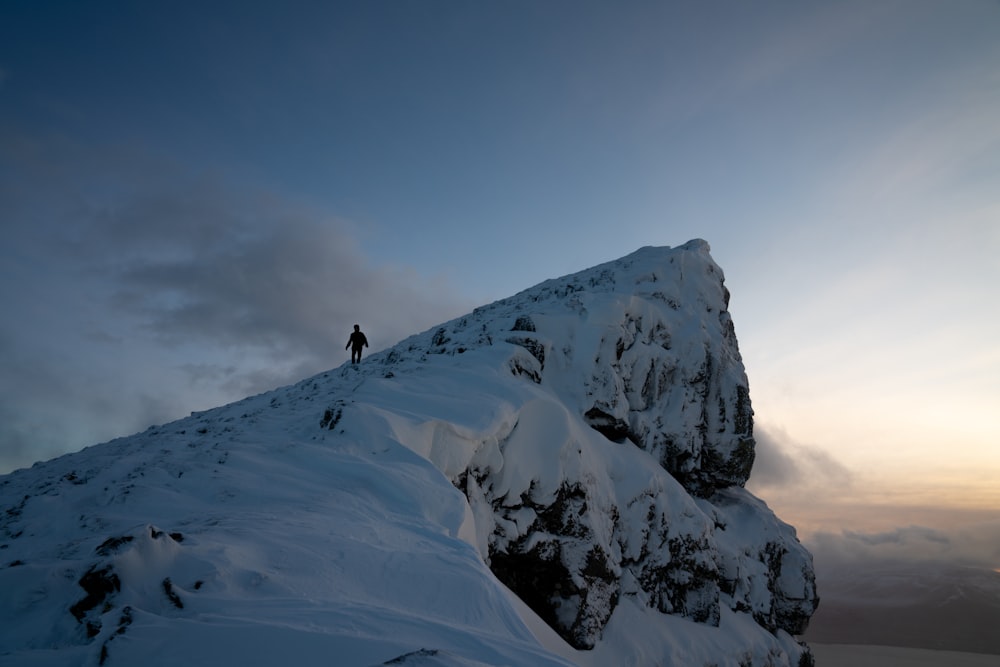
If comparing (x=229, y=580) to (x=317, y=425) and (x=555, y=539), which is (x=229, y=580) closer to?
(x=317, y=425)

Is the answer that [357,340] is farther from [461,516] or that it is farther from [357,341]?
[461,516]

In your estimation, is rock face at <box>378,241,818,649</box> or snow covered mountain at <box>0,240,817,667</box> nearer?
snow covered mountain at <box>0,240,817,667</box>

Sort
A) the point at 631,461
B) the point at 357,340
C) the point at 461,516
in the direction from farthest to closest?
the point at 357,340, the point at 631,461, the point at 461,516

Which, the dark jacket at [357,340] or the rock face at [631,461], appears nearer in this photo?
the rock face at [631,461]

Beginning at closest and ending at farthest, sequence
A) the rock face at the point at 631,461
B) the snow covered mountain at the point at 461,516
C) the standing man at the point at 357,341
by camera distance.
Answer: the snow covered mountain at the point at 461,516
the rock face at the point at 631,461
the standing man at the point at 357,341

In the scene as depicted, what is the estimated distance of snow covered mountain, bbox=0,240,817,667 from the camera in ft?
15.6

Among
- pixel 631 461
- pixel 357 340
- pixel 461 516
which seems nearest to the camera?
pixel 461 516

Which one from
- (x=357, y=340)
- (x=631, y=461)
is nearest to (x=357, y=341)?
(x=357, y=340)

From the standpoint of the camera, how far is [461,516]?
880 cm

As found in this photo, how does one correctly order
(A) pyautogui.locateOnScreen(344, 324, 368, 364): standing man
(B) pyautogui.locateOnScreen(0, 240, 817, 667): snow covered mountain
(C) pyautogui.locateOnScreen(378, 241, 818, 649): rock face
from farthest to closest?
(A) pyautogui.locateOnScreen(344, 324, 368, 364): standing man
(C) pyautogui.locateOnScreen(378, 241, 818, 649): rock face
(B) pyautogui.locateOnScreen(0, 240, 817, 667): snow covered mountain

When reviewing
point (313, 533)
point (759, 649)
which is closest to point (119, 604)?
point (313, 533)

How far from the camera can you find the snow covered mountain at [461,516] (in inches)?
187

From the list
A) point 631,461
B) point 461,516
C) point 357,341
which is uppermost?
point 357,341

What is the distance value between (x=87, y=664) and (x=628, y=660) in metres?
13.6
